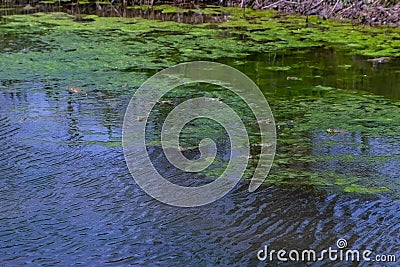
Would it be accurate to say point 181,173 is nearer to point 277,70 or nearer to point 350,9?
point 277,70

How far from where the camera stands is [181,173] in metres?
3.19

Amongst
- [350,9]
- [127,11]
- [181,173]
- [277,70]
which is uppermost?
[350,9]

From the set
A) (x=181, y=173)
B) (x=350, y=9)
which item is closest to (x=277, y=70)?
(x=181, y=173)

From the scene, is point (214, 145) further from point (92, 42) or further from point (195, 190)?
point (92, 42)

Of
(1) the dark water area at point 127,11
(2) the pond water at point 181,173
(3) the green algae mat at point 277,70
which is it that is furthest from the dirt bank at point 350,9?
(2) the pond water at point 181,173

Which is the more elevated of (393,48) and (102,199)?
(393,48)

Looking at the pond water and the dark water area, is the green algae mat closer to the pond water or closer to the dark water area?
the pond water

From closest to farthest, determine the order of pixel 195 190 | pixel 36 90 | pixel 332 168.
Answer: pixel 195 190
pixel 332 168
pixel 36 90

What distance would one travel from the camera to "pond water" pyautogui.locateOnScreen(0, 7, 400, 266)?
8.13 feet

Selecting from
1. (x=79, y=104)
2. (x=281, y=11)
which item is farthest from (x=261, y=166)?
(x=281, y=11)

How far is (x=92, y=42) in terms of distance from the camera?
6.44m

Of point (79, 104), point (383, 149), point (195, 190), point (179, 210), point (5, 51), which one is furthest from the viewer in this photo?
point (5, 51)

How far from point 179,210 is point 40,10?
694cm

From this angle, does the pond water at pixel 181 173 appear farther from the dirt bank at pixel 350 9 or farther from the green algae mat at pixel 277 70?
the dirt bank at pixel 350 9
